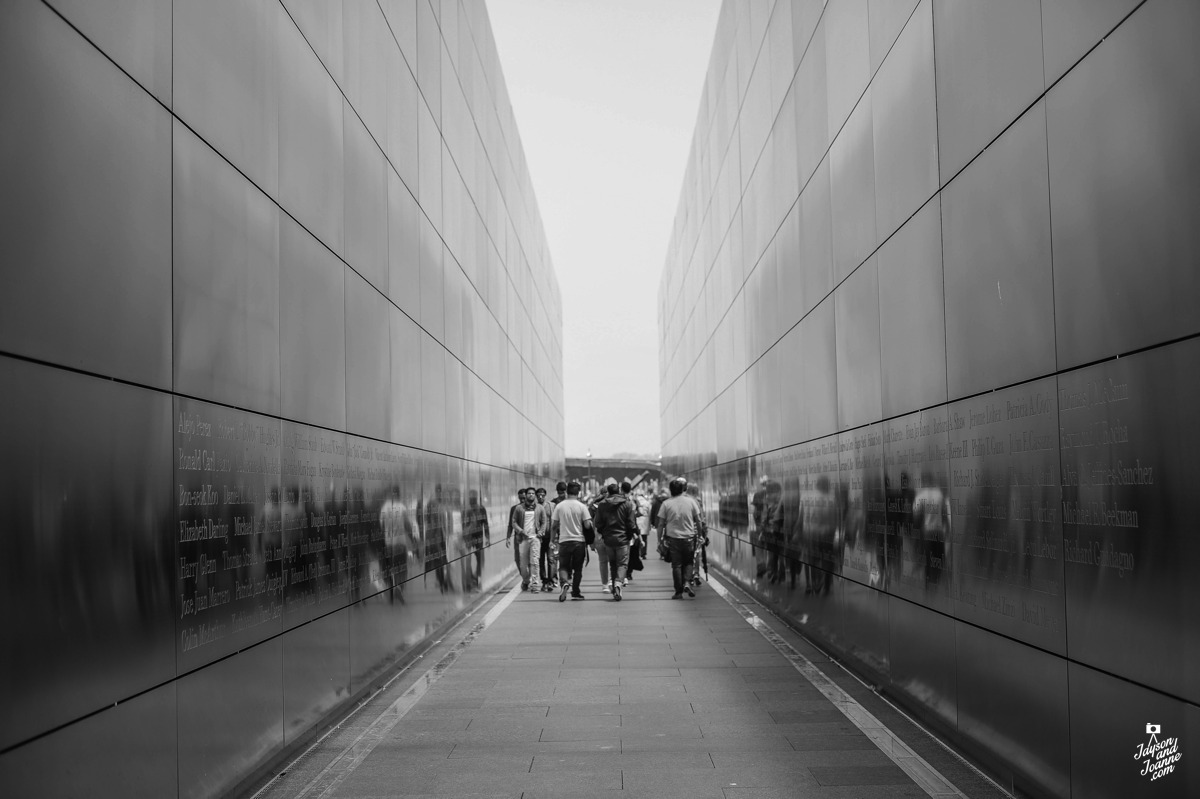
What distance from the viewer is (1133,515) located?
4.64 m

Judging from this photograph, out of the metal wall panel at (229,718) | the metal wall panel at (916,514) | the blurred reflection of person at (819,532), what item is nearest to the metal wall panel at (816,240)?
the blurred reflection of person at (819,532)

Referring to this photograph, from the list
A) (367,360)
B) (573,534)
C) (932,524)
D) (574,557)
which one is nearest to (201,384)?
(367,360)

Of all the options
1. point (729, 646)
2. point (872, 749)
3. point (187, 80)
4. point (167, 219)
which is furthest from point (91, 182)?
point (729, 646)

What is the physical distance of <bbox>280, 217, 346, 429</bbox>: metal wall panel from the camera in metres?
7.36

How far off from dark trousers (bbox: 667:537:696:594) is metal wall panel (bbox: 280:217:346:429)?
831cm

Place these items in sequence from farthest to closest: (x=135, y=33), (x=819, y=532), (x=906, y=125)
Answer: (x=819, y=532) < (x=906, y=125) < (x=135, y=33)

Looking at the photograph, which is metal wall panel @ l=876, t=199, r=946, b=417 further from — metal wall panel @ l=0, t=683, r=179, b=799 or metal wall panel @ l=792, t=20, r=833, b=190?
metal wall panel @ l=0, t=683, r=179, b=799

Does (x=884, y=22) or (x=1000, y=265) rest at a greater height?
(x=884, y=22)

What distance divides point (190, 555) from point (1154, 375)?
14.0 ft

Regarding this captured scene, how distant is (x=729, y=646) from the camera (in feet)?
38.3

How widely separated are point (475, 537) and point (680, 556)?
289cm

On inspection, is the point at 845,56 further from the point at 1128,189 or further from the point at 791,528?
the point at 1128,189

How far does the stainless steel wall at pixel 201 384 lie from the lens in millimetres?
4211

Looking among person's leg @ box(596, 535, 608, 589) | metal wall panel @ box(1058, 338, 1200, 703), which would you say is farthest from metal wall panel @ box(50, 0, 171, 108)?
person's leg @ box(596, 535, 608, 589)
